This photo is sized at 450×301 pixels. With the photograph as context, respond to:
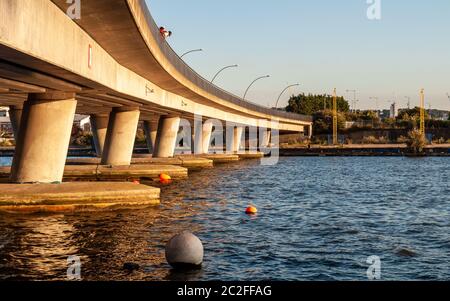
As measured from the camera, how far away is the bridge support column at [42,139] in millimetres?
36625

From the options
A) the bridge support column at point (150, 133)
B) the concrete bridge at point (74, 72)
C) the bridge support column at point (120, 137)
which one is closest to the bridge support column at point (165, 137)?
the bridge support column at point (150, 133)

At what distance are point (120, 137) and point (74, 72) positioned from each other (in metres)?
32.9

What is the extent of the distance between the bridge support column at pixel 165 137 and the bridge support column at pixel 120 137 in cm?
2230

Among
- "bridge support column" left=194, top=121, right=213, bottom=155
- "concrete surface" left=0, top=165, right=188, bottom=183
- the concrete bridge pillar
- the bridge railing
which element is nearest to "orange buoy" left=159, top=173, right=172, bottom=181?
"concrete surface" left=0, top=165, right=188, bottom=183

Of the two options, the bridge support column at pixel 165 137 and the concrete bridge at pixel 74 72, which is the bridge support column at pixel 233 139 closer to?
the bridge support column at pixel 165 137

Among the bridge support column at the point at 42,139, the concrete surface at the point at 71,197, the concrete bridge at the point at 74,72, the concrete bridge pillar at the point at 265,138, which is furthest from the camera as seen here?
the concrete bridge pillar at the point at 265,138

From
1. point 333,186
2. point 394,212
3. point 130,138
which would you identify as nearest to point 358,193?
point 333,186

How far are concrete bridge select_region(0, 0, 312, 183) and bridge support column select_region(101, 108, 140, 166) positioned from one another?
0.31ft

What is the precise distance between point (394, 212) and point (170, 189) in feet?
63.4

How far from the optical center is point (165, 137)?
84.6m

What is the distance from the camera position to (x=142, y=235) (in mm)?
26812

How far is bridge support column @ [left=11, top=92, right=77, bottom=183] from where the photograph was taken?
3662 centimetres

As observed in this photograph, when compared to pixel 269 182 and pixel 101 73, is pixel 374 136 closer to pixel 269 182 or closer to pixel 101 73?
pixel 269 182

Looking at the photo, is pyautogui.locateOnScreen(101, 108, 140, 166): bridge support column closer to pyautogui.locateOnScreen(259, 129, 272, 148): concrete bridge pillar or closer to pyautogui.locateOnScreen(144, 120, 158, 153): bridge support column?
pyautogui.locateOnScreen(144, 120, 158, 153): bridge support column
